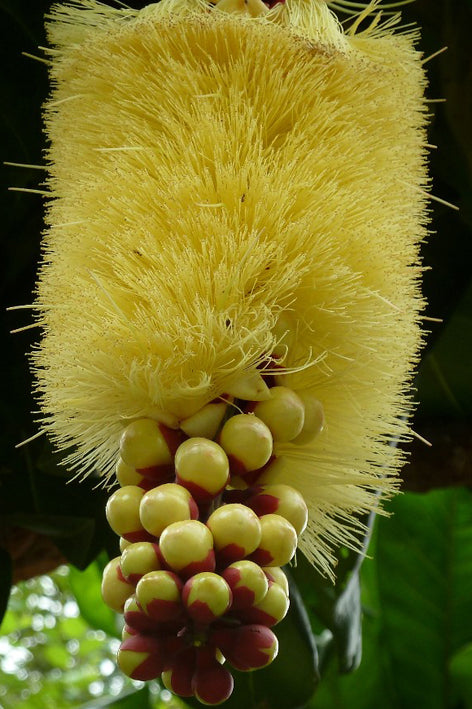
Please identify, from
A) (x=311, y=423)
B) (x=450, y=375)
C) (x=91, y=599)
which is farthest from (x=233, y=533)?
(x=91, y=599)

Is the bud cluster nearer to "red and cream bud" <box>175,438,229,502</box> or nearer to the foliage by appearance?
"red and cream bud" <box>175,438,229,502</box>

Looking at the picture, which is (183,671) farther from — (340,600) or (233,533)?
→ (340,600)

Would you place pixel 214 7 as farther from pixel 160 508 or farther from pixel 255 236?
pixel 160 508

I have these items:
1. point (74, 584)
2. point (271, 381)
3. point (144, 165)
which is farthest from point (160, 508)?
point (74, 584)

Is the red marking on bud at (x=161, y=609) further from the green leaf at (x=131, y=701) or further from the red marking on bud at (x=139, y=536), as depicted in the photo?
the green leaf at (x=131, y=701)

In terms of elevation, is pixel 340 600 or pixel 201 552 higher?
pixel 201 552

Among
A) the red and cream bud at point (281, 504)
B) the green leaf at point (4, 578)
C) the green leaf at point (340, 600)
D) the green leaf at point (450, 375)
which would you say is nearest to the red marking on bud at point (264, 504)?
the red and cream bud at point (281, 504)

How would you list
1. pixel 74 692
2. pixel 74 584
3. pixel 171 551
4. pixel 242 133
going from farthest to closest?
pixel 74 692 < pixel 74 584 < pixel 242 133 < pixel 171 551
